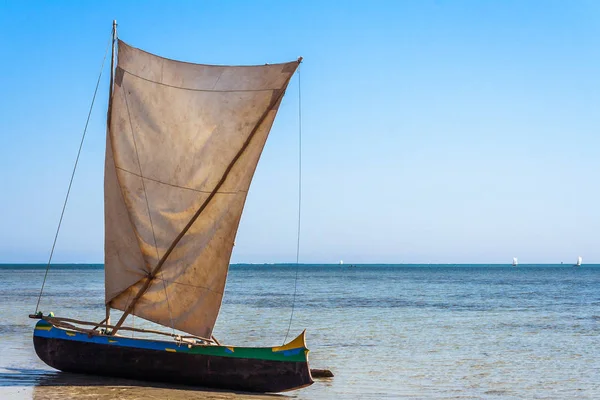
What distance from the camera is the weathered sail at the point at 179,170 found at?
49.0 feet

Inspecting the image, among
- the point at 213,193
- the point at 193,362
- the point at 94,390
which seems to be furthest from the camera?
the point at 213,193

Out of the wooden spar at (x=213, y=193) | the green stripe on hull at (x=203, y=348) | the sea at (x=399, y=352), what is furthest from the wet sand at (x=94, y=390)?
the wooden spar at (x=213, y=193)

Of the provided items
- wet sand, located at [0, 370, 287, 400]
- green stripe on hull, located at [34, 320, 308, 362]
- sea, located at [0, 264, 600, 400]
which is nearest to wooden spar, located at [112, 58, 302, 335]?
green stripe on hull, located at [34, 320, 308, 362]

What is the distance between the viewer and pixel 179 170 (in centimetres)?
1523

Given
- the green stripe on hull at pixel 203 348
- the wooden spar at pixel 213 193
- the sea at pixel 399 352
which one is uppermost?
the wooden spar at pixel 213 193

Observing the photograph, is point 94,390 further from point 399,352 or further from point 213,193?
point 399,352

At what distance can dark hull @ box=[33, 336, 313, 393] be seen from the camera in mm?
14586

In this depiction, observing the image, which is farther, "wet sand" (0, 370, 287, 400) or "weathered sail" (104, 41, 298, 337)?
"weathered sail" (104, 41, 298, 337)

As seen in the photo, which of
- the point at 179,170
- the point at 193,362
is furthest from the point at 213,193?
the point at 193,362

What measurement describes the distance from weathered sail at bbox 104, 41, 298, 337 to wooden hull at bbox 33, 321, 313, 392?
0.69m

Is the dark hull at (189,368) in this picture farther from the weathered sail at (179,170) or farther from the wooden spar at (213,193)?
the weathered sail at (179,170)

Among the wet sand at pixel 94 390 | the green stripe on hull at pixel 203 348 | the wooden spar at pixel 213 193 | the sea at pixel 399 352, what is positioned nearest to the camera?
the wet sand at pixel 94 390

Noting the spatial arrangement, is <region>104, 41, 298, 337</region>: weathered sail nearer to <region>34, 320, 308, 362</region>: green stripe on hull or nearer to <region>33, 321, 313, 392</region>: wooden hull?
<region>34, 320, 308, 362</region>: green stripe on hull

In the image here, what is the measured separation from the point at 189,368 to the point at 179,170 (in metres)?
4.04
